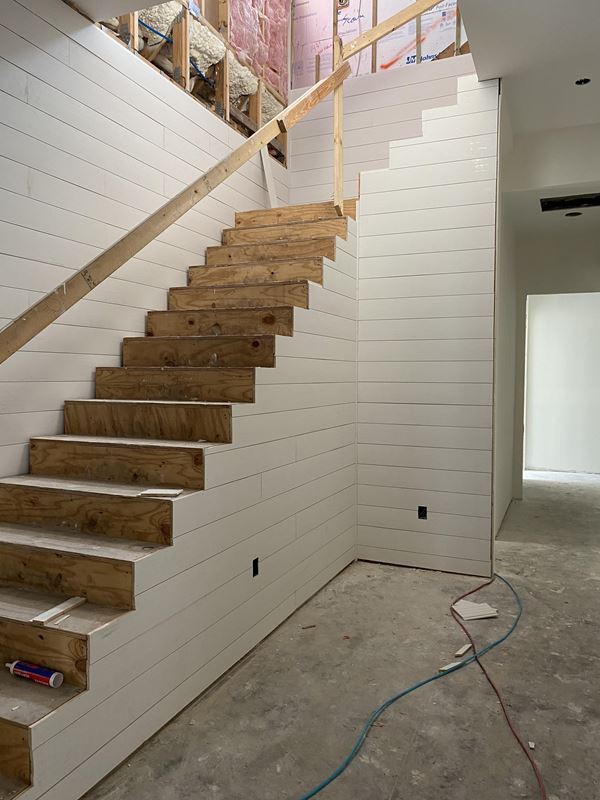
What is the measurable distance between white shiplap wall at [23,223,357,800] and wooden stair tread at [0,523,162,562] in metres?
0.08

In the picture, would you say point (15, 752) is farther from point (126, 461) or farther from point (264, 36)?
point (264, 36)

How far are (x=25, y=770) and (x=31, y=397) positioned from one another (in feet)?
4.93

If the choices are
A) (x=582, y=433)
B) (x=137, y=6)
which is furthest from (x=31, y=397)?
(x=582, y=433)

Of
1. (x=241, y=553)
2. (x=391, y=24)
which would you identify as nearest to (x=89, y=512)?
(x=241, y=553)

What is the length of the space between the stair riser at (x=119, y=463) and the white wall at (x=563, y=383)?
636cm

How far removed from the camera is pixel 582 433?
734 cm

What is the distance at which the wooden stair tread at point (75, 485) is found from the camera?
2.22 metres

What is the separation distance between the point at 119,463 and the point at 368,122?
3.44 meters

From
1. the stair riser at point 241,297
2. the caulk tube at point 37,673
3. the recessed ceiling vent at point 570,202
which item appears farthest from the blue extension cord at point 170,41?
the caulk tube at point 37,673

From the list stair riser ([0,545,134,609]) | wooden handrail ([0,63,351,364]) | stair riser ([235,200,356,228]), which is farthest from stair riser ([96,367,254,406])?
stair riser ([235,200,356,228])

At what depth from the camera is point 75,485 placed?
2.34m

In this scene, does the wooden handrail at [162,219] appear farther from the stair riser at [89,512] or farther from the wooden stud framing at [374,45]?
the wooden stud framing at [374,45]

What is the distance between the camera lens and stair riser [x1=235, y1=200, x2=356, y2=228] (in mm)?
3826

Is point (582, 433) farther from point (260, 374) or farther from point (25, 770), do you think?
point (25, 770)
